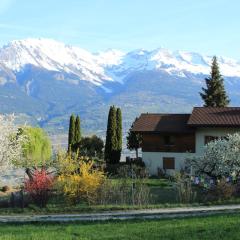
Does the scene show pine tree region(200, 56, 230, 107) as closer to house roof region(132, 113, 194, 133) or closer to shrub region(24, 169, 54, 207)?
house roof region(132, 113, 194, 133)

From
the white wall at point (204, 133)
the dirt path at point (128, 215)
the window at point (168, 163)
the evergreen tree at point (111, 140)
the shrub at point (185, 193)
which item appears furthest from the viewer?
the evergreen tree at point (111, 140)

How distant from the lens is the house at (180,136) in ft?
181

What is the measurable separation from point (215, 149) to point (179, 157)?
17.0 m

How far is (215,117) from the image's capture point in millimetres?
55844

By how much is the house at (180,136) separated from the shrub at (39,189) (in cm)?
2552

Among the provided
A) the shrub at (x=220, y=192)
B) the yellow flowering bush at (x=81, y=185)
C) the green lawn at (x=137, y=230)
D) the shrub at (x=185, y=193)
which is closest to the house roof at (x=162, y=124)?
the shrub at (x=220, y=192)

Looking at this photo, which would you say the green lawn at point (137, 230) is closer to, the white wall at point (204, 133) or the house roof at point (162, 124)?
the white wall at point (204, 133)

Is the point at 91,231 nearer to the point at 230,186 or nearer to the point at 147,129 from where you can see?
the point at 230,186

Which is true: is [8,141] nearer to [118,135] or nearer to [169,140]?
[169,140]

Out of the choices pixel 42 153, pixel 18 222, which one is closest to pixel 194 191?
pixel 18 222

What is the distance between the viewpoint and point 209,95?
68875 millimetres

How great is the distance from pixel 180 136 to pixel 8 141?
21.1 meters

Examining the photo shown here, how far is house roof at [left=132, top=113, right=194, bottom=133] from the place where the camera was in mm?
57150

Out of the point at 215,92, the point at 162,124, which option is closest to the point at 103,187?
the point at 162,124
